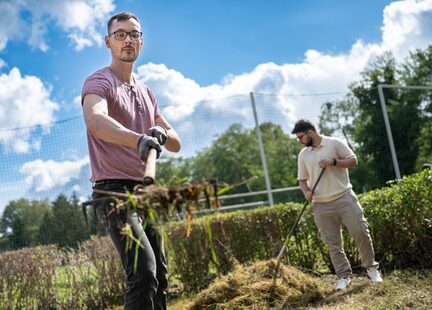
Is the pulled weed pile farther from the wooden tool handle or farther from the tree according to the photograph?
the tree

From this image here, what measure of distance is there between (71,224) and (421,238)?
234 inches

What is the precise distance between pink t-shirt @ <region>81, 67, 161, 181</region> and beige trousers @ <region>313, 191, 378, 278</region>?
278 centimetres

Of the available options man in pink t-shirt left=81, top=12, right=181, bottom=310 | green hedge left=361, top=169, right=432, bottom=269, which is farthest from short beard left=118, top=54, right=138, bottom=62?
green hedge left=361, top=169, right=432, bottom=269

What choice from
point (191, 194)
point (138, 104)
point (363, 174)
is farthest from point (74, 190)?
point (363, 174)

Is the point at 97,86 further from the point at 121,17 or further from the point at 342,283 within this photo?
the point at 342,283

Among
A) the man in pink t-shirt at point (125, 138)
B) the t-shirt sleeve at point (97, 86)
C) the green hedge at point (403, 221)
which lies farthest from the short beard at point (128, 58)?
the green hedge at point (403, 221)

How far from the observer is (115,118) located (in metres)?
2.73

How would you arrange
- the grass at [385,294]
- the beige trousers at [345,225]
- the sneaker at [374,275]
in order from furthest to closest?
the beige trousers at [345,225] → the sneaker at [374,275] → the grass at [385,294]

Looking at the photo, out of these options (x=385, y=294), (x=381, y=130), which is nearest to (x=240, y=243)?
(x=385, y=294)

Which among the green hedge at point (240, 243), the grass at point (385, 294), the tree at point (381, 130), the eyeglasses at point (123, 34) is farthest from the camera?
the tree at point (381, 130)

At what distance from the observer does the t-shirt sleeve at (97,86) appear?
100 inches

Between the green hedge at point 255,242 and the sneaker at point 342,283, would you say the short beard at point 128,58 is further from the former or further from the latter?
the green hedge at point 255,242

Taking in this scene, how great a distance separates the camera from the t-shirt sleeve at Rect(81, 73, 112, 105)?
8.36 ft

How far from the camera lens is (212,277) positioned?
245 inches
